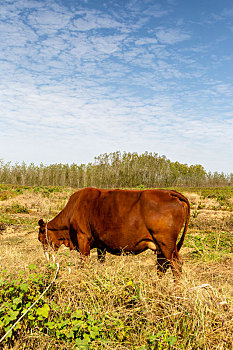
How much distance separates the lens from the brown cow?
455 cm

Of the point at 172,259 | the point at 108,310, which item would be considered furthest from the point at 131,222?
the point at 108,310

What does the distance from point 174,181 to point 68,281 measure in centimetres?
6710

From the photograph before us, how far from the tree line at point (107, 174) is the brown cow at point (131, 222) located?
55.0m

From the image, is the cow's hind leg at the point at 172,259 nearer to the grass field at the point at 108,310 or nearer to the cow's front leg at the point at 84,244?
the grass field at the point at 108,310

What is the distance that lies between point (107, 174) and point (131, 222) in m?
57.3

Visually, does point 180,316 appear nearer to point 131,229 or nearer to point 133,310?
point 133,310

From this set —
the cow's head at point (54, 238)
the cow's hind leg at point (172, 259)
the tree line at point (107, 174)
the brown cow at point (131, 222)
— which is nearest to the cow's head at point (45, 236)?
the cow's head at point (54, 238)

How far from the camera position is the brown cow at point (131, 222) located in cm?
455

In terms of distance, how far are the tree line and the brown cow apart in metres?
55.0

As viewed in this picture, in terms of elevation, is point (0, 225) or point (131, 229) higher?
point (131, 229)

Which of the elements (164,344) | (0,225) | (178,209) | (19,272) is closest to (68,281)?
(19,272)

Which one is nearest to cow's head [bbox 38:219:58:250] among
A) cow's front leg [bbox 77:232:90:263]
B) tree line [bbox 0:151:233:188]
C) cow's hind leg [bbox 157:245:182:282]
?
cow's front leg [bbox 77:232:90:263]

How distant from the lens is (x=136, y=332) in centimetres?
290

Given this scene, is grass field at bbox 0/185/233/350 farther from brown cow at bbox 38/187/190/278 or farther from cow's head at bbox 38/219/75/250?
cow's head at bbox 38/219/75/250
